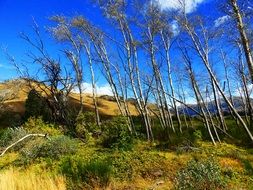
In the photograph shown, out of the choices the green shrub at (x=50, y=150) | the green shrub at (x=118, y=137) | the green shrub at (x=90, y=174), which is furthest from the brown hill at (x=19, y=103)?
the green shrub at (x=90, y=174)

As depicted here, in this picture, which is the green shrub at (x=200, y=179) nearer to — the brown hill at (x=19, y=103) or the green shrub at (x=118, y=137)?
the green shrub at (x=118, y=137)

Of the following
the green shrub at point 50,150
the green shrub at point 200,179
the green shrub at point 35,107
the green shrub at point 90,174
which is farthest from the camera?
the green shrub at point 35,107

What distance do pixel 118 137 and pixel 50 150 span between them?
395 centimetres

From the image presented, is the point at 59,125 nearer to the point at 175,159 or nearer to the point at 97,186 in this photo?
the point at 175,159

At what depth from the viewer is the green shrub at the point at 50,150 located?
788 inches

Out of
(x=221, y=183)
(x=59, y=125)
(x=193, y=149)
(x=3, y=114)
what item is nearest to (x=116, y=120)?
(x=193, y=149)

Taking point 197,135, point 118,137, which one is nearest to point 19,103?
point 197,135

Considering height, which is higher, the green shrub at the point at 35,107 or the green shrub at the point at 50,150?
the green shrub at the point at 35,107

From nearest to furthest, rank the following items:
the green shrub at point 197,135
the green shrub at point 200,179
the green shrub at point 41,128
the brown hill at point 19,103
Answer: the green shrub at point 200,179
the green shrub at point 197,135
the green shrub at point 41,128
the brown hill at point 19,103

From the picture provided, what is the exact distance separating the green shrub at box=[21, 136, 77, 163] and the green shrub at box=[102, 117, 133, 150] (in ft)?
7.08

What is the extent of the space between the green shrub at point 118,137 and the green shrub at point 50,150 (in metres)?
2.16

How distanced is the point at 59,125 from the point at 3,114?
17.4m

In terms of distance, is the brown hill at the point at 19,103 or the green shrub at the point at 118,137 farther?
the brown hill at the point at 19,103

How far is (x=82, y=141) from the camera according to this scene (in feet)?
85.0
